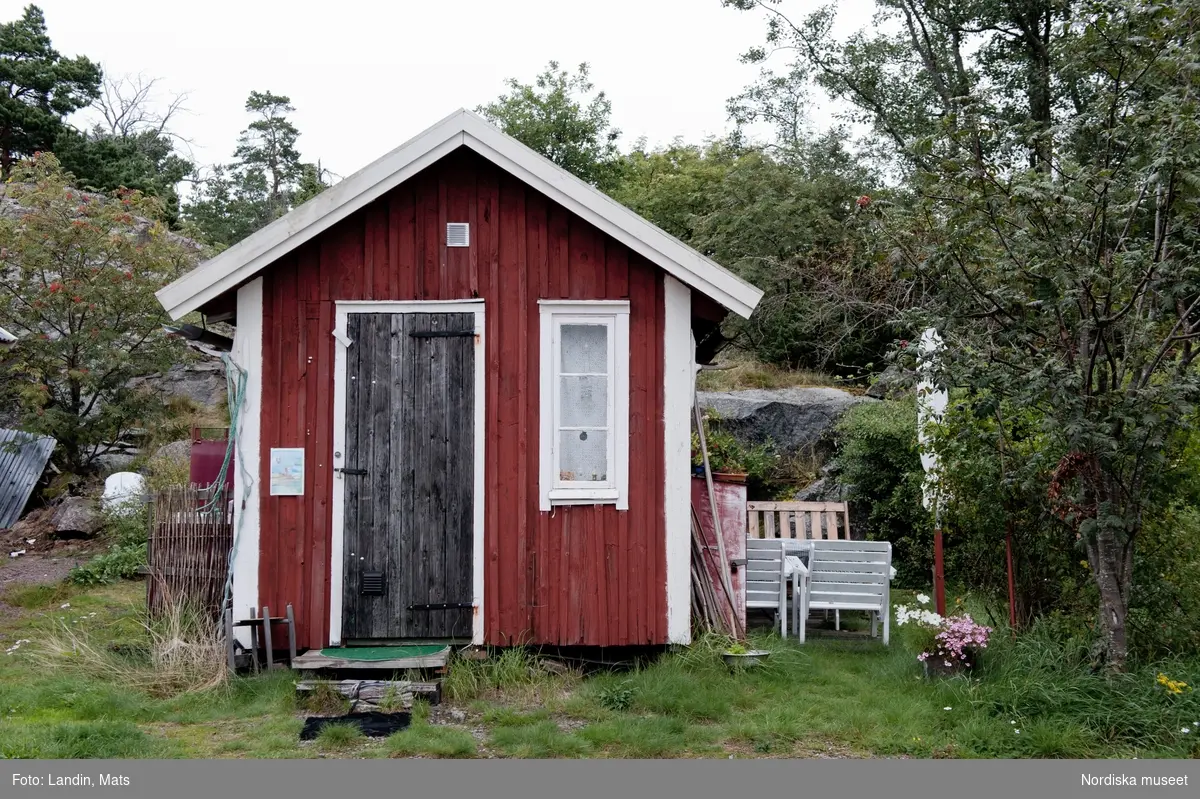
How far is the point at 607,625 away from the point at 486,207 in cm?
336

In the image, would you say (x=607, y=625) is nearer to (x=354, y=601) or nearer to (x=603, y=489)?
(x=603, y=489)

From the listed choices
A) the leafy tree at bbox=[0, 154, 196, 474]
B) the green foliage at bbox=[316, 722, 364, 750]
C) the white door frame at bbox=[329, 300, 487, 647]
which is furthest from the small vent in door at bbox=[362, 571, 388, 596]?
Answer: the leafy tree at bbox=[0, 154, 196, 474]

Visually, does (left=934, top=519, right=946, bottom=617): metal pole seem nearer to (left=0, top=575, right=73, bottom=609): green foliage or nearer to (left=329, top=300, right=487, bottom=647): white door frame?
(left=329, top=300, right=487, bottom=647): white door frame

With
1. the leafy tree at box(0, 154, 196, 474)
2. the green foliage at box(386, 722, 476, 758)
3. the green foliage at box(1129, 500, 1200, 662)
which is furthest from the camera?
the leafy tree at box(0, 154, 196, 474)

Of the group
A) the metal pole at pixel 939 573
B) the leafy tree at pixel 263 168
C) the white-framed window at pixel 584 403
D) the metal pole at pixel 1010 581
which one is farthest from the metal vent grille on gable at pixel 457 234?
the leafy tree at pixel 263 168

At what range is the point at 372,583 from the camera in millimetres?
7008

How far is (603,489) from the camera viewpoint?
7.05 metres

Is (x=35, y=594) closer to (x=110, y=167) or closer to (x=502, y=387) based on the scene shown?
(x=502, y=387)

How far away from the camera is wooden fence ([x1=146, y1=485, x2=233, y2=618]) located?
7242 mm

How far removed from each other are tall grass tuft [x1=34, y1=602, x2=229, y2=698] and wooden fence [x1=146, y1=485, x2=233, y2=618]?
4.6 inches

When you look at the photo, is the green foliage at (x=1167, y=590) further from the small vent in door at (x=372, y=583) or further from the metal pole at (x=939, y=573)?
the small vent in door at (x=372, y=583)

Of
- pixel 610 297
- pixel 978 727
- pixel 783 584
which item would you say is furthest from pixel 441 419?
pixel 978 727

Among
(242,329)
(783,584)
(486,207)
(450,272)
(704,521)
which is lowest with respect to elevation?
(783,584)

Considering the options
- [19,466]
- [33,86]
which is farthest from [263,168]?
[19,466]
